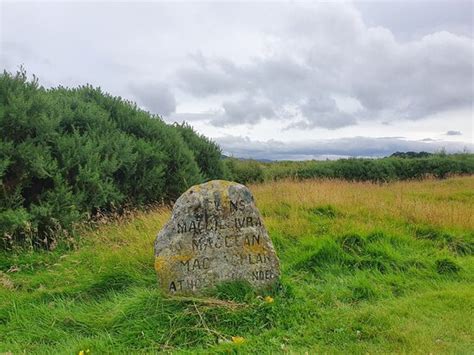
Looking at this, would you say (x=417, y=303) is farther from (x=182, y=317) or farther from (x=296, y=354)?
(x=182, y=317)

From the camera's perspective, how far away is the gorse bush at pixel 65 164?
6.86 meters

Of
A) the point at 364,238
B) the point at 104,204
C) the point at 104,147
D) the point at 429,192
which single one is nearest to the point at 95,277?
the point at 104,204

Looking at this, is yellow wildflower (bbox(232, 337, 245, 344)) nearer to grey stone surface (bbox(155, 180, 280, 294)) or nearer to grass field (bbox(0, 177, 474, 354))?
grass field (bbox(0, 177, 474, 354))

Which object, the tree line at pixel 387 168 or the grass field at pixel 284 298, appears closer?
the grass field at pixel 284 298

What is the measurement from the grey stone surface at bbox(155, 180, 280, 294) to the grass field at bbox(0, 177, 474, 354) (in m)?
0.22

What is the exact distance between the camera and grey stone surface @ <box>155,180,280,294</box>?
4.75 m

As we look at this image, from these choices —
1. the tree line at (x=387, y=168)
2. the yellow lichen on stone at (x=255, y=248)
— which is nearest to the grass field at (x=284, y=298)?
the yellow lichen on stone at (x=255, y=248)

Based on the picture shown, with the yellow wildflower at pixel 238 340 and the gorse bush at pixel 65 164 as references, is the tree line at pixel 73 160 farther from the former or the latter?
the yellow wildflower at pixel 238 340

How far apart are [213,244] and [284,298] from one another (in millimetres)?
1033

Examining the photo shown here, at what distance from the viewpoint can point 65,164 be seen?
294 inches

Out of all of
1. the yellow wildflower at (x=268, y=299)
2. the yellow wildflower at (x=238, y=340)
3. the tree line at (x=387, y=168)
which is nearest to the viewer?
the yellow wildflower at (x=238, y=340)

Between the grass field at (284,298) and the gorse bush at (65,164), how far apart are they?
0.60 meters

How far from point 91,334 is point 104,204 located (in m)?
4.25

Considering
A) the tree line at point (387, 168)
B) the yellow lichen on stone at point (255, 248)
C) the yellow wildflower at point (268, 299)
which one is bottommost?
the yellow wildflower at point (268, 299)
